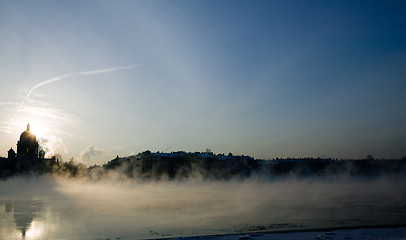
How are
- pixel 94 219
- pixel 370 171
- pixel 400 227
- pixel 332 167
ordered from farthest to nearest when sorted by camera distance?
A: 1. pixel 332 167
2. pixel 370 171
3. pixel 94 219
4. pixel 400 227

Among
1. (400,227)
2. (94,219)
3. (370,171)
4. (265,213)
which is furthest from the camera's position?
(370,171)

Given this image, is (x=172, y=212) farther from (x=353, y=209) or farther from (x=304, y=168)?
(x=304, y=168)

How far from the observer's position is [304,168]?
170 metres

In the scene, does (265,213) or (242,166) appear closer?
(265,213)

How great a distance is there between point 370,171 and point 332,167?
18115 millimetres

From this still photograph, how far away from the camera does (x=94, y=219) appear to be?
2758 cm

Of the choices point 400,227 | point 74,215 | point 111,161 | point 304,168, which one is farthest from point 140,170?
point 400,227

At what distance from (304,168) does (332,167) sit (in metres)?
17.6

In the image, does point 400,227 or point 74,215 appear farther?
point 74,215

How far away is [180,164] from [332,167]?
79378mm

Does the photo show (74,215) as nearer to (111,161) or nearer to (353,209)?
(353,209)

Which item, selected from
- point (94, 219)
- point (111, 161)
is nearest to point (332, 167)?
point (111, 161)

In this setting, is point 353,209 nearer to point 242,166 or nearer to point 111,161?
point 242,166

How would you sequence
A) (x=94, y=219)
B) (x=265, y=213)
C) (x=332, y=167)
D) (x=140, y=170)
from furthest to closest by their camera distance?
1. (x=332, y=167)
2. (x=140, y=170)
3. (x=265, y=213)
4. (x=94, y=219)
